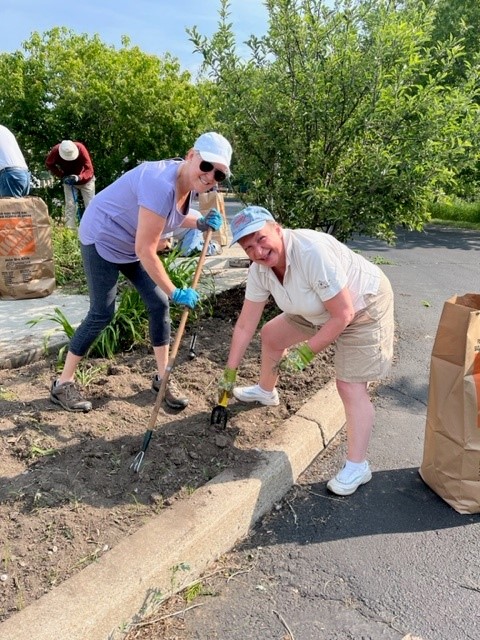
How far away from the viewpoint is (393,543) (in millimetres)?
2559

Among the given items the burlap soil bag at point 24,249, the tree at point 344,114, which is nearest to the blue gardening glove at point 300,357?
the tree at point 344,114

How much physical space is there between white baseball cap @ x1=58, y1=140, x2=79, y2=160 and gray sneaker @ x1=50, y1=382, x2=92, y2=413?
5326 millimetres

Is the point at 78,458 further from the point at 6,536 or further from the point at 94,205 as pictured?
the point at 94,205

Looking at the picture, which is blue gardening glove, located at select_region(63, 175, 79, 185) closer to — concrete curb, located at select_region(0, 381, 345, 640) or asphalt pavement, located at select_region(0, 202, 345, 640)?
asphalt pavement, located at select_region(0, 202, 345, 640)

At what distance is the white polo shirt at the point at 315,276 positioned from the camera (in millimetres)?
2582

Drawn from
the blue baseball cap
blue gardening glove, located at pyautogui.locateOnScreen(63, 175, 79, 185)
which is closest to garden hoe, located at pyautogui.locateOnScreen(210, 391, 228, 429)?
the blue baseball cap

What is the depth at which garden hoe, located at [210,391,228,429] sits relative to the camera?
126 inches

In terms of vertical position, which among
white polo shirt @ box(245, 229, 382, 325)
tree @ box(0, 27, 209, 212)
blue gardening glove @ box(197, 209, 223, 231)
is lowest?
white polo shirt @ box(245, 229, 382, 325)

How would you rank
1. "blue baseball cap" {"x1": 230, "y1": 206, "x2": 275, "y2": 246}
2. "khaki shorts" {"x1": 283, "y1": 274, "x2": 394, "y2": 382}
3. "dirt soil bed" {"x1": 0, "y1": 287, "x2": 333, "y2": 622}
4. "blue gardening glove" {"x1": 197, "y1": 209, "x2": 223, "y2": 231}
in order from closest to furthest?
1. "dirt soil bed" {"x1": 0, "y1": 287, "x2": 333, "y2": 622}
2. "blue baseball cap" {"x1": 230, "y1": 206, "x2": 275, "y2": 246}
3. "khaki shorts" {"x1": 283, "y1": 274, "x2": 394, "y2": 382}
4. "blue gardening glove" {"x1": 197, "y1": 209, "x2": 223, "y2": 231}

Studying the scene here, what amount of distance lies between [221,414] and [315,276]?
1.06 m

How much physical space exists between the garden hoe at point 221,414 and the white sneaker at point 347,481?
671 millimetres

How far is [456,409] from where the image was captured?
8.71ft

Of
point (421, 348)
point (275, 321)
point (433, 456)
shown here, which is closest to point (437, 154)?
point (421, 348)

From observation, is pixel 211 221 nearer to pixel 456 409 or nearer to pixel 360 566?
pixel 456 409
